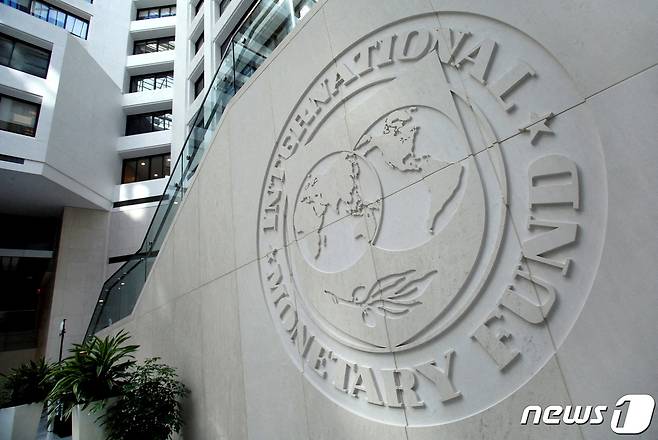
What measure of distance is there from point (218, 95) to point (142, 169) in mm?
12784

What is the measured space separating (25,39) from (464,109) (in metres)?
16.8

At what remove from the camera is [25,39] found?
471 inches

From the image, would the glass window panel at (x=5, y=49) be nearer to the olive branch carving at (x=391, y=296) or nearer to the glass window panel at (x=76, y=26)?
the glass window panel at (x=76, y=26)

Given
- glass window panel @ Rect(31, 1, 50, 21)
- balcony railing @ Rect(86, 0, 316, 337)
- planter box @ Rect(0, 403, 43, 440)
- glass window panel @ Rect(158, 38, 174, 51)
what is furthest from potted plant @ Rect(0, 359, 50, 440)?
glass window panel @ Rect(158, 38, 174, 51)

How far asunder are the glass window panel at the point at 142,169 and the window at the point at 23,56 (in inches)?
189

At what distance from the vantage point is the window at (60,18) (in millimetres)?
14789

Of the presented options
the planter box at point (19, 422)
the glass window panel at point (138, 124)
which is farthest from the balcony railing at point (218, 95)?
the glass window panel at point (138, 124)

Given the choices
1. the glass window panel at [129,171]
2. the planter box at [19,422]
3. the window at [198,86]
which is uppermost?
the window at [198,86]

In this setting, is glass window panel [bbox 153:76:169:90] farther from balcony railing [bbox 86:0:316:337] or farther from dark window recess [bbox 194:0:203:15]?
balcony railing [bbox 86:0:316:337]

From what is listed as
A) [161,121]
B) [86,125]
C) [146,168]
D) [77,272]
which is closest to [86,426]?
[77,272]

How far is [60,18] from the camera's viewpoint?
15562 mm

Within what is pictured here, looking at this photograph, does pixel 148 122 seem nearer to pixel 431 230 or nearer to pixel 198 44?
pixel 198 44

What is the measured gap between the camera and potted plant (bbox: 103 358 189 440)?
3.55m

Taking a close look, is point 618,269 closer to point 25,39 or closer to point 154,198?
point 154,198
